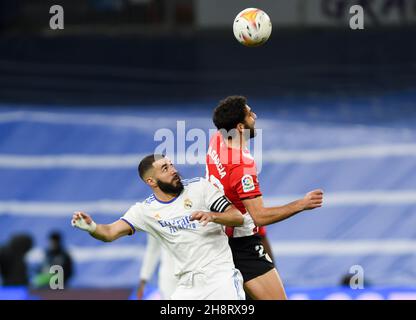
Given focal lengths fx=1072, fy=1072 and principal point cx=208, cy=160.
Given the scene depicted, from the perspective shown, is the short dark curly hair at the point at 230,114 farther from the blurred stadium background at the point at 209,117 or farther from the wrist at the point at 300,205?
the blurred stadium background at the point at 209,117

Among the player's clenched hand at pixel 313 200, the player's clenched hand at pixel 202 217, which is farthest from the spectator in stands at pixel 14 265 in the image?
the player's clenched hand at pixel 313 200

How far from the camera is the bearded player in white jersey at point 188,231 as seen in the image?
9000 mm

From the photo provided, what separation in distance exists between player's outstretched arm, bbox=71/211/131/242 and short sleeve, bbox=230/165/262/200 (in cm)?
101

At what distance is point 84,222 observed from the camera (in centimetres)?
875

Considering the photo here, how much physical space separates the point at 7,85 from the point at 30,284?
5.59 meters

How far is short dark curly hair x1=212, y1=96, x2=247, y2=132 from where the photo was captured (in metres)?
9.19

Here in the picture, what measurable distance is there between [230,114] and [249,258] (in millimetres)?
1303

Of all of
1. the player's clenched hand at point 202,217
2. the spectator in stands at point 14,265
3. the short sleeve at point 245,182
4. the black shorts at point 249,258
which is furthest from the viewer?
the spectator in stands at point 14,265

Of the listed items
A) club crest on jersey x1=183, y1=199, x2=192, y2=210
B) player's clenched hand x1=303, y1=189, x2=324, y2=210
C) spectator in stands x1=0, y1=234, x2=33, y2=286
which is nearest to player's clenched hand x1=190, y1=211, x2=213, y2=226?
club crest on jersey x1=183, y1=199, x2=192, y2=210

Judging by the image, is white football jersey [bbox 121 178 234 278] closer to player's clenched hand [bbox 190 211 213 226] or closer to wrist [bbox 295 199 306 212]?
player's clenched hand [bbox 190 211 213 226]

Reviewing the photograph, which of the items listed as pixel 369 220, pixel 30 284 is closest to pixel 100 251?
pixel 30 284

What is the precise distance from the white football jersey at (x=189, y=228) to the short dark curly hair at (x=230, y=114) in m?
0.53

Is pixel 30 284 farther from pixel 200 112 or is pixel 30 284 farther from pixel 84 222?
pixel 84 222

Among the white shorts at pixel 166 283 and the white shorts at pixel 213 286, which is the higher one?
the white shorts at pixel 213 286
